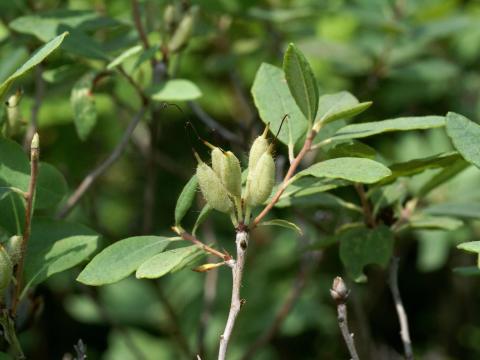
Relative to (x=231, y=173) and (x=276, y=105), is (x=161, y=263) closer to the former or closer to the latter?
(x=231, y=173)

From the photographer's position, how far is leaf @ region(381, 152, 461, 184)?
→ 138 centimetres

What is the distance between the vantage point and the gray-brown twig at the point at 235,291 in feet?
3.77

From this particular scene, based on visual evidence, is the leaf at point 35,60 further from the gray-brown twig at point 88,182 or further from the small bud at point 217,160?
the gray-brown twig at point 88,182

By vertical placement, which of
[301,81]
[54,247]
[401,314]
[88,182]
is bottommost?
[401,314]

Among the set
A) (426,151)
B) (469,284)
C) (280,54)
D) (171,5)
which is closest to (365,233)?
(171,5)

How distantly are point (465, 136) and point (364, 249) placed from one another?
0.35 metres

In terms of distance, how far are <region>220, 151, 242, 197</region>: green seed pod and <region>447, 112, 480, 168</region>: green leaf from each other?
299mm

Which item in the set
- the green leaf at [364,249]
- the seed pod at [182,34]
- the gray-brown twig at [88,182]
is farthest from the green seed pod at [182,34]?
the green leaf at [364,249]

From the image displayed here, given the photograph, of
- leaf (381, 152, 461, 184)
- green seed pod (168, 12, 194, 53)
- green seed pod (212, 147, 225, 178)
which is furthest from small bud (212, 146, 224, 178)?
green seed pod (168, 12, 194, 53)

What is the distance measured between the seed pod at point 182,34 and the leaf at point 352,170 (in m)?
0.71

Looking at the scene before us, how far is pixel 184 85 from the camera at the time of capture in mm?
1678

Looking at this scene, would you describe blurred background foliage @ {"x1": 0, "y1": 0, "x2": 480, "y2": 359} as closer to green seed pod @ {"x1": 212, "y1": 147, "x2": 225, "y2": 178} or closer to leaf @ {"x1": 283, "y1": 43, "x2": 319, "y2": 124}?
leaf @ {"x1": 283, "y1": 43, "x2": 319, "y2": 124}

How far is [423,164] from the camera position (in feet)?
4.62

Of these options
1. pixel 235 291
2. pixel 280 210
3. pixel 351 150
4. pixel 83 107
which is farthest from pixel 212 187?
pixel 280 210
